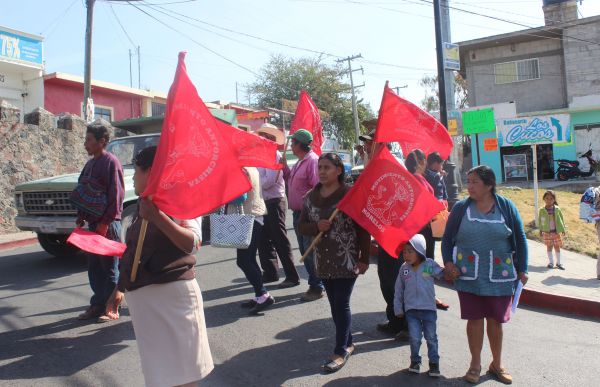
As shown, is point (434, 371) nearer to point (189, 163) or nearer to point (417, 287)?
point (417, 287)

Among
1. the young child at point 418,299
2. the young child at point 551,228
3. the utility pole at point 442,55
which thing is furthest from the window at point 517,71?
the young child at point 418,299

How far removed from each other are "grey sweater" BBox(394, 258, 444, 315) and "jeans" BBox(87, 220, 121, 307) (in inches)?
112

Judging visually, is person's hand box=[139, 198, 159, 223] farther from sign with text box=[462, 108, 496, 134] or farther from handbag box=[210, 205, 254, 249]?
sign with text box=[462, 108, 496, 134]

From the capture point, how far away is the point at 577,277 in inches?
289

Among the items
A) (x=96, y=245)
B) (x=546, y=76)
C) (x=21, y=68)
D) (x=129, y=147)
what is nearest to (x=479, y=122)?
(x=546, y=76)

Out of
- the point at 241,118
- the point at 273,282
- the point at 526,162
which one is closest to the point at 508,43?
A: the point at 526,162

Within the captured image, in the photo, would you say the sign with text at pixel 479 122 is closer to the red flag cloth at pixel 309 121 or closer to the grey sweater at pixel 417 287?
the red flag cloth at pixel 309 121

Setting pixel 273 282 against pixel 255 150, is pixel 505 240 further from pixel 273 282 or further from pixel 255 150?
pixel 273 282

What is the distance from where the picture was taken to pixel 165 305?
269cm

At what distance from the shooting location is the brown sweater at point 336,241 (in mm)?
3914

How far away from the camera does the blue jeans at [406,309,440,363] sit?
3.91m

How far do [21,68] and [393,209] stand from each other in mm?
20193

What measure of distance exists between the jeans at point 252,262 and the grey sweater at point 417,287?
1644 mm

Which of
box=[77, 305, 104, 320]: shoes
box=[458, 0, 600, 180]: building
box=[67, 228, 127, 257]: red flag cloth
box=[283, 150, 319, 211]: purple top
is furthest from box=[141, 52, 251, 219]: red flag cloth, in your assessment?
box=[458, 0, 600, 180]: building
